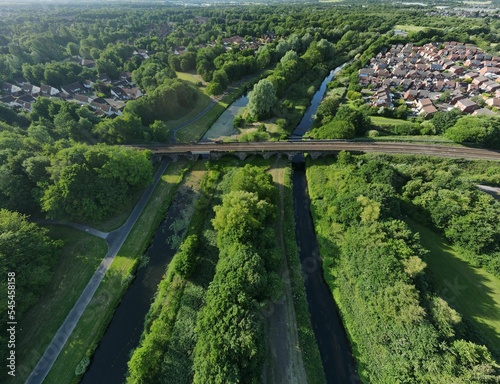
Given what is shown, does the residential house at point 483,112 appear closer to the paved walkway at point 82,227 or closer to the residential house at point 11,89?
the paved walkway at point 82,227

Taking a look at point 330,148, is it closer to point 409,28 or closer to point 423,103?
point 423,103

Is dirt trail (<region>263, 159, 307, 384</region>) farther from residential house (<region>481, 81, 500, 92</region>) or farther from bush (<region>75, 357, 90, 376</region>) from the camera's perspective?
residential house (<region>481, 81, 500, 92</region>)

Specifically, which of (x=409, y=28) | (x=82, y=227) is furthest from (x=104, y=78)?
(x=409, y=28)

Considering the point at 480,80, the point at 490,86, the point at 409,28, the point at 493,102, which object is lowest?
the point at 493,102

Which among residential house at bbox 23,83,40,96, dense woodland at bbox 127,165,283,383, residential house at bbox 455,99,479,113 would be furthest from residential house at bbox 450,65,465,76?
residential house at bbox 23,83,40,96

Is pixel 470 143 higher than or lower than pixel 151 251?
higher

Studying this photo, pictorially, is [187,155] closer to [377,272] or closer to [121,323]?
[121,323]

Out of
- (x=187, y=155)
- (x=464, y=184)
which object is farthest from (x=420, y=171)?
(x=187, y=155)
